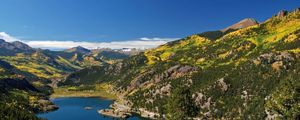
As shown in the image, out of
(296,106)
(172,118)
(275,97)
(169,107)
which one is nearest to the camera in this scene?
(296,106)

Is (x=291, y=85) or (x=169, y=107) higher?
(x=291, y=85)

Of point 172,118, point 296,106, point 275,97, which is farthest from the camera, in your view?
point 172,118

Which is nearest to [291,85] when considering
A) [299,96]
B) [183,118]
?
[299,96]

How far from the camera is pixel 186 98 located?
145375mm

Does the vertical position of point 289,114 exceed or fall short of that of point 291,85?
it falls short

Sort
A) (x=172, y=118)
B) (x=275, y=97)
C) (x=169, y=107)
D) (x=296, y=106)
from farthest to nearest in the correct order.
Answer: (x=169, y=107), (x=172, y=118), (x=275, y=97), (x=296, y=106)

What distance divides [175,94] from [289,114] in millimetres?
53630

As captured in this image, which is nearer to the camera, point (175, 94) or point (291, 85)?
point (291, 85)

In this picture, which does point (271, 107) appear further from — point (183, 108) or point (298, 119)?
point (183, 108)

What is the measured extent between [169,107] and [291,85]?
52800 millimetres

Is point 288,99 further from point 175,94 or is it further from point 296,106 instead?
point 175,94

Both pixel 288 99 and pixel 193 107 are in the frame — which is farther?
pixel 193 107

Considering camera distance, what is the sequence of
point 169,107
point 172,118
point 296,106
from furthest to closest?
point 169,107 → point 172,118 → point 296,106

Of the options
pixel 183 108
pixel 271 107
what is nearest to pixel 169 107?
pixel 183 108
